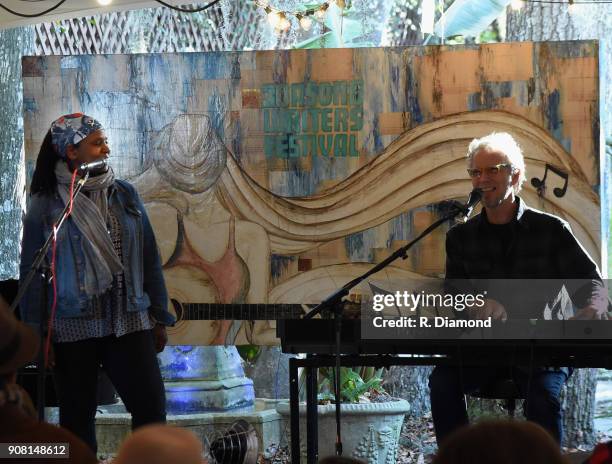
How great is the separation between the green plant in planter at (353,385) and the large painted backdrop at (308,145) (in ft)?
2.14

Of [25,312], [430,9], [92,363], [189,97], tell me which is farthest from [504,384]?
[430,9]

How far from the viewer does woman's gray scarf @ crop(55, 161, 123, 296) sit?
415 cm

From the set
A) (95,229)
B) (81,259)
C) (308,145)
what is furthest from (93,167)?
(308,145)

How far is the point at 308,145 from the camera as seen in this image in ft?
18.9

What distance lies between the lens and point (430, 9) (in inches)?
317

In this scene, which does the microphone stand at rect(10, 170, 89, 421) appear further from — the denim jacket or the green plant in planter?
the green plant in planter

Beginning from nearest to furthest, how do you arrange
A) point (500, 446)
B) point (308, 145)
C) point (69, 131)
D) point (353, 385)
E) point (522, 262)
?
1. point (500, 446)
2. point (69, 131)
3. point (522, 262)
4. point (308, 145)
5. point (353, 385)

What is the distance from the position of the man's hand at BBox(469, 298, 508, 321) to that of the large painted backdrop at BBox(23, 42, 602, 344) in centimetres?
149

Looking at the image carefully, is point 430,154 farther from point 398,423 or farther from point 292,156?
point 398,423

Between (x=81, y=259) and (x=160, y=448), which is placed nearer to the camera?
(x=160, y=448)

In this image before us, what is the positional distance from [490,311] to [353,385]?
209 centimetres

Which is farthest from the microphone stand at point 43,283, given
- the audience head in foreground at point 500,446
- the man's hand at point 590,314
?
the audience head in foreground at point 500,446

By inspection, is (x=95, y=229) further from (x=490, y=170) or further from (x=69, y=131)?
(x=490, y=170)

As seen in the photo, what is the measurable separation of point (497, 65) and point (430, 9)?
2551mm
